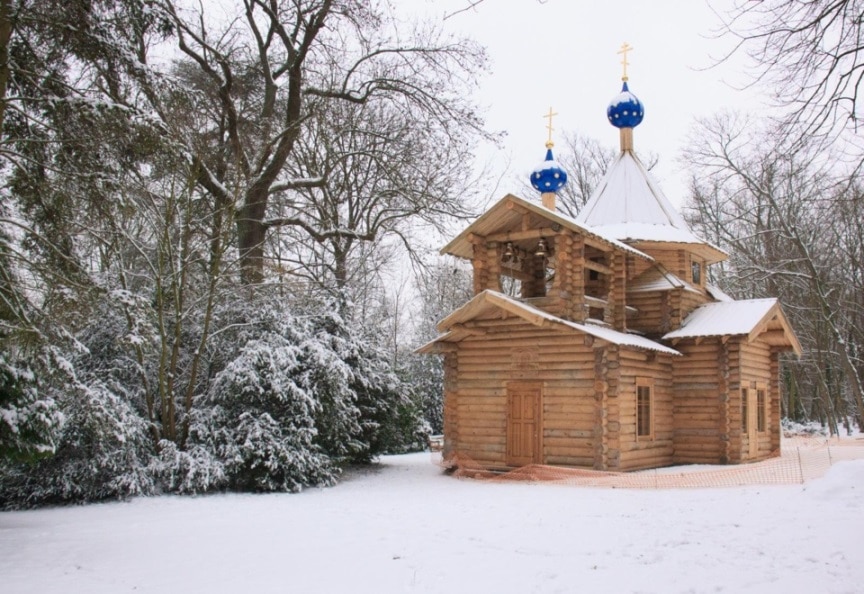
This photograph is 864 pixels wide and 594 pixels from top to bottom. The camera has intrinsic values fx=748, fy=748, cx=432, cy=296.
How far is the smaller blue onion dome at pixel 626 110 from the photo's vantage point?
925 inches

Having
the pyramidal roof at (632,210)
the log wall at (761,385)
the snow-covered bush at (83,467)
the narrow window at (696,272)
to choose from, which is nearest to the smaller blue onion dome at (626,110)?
the pyramidal roof at (632,210)

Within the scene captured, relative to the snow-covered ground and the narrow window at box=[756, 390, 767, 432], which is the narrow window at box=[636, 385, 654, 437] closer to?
the snow-covered ground

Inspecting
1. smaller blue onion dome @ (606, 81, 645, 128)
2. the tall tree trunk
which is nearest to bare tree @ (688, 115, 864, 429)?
smaller blue onion dome @ (606, 81, 645, 128)

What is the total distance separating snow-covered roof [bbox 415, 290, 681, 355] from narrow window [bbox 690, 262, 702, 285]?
162 inches

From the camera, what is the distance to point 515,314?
669 inches

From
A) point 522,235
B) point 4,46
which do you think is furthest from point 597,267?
point 4,46

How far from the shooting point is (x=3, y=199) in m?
9.95

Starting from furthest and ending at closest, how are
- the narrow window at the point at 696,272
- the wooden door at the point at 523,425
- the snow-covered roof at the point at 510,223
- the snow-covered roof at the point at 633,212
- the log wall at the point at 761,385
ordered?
Result: the narrow window at the point at 696,272
the snow-covered roof at the point at 633,212
the log wall at the point at 761,385
the wooden door at the point at 523,425
the snow-covered roof at the point at 510,223

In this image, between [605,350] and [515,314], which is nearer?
[605,350]

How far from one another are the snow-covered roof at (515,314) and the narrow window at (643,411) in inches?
42.5

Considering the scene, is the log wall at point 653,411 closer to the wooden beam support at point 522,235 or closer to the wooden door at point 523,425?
the wooden door at point 523,425

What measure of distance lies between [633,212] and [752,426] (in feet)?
22.2

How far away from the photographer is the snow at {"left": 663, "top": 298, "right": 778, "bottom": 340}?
1873 cm

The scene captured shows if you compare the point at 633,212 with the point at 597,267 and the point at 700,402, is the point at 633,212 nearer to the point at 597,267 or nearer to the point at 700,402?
the point at 597,267
